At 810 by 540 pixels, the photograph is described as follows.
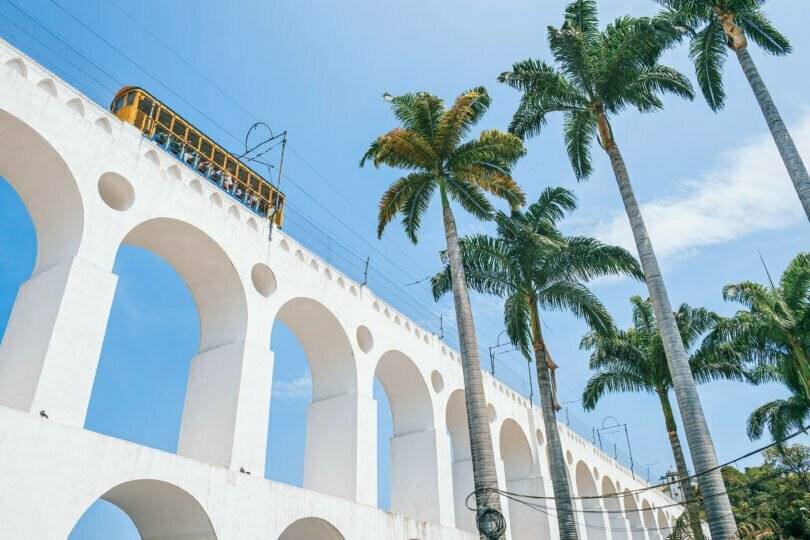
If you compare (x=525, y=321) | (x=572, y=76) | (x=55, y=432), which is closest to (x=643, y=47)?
(x=572, y=76)

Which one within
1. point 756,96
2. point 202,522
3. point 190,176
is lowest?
point 202,522

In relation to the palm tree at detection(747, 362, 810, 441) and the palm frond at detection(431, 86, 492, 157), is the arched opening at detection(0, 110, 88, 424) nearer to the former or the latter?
the palm frond at detection(431, 86, 492, 157)

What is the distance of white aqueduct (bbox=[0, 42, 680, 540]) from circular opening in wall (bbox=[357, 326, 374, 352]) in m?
0.04

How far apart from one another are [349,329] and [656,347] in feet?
49.9

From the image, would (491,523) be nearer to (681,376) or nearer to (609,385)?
(681,376)

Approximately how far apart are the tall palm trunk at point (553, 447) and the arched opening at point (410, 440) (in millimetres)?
3799

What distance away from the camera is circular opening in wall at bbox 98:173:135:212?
13508 mm

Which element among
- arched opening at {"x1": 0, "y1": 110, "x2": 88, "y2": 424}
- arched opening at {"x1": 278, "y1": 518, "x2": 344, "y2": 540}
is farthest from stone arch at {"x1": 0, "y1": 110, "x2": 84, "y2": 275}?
arched opening at {"x1": 278, "y1": 518, "x2": 344, "y2": 540}

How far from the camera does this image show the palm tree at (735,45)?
15047 millimetres

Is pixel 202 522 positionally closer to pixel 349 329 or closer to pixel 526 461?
pixel 349 329

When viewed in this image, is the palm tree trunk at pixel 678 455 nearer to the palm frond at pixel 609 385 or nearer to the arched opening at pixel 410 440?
the palm frond at pixel 609 385

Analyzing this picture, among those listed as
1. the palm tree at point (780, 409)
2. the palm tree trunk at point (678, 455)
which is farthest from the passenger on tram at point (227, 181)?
the palm tree at point (780, 409)

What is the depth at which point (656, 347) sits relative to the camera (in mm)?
27219

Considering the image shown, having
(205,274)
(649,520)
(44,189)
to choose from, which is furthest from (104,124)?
(649,520)
